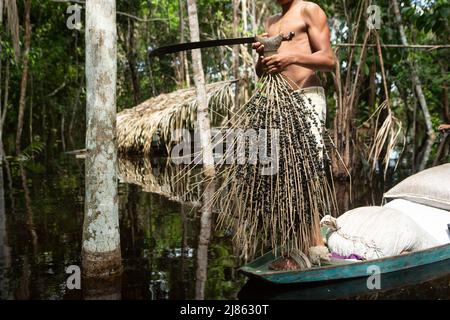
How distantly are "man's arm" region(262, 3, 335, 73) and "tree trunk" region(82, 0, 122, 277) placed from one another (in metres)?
0.91

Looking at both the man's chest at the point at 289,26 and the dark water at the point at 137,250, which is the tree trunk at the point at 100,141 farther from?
the man's chest at the point at 289,26

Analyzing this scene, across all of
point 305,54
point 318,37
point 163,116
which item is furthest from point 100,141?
point 163,116

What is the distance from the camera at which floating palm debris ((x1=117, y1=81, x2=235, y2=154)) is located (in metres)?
9.75

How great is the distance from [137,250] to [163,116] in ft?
20.3

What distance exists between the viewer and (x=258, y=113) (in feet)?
9.46

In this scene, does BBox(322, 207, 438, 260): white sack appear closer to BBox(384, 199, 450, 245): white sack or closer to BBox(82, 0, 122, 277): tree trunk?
BBox(384, 199, 450, 245): white sack

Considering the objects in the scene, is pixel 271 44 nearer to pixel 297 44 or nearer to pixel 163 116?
pixel 297 44

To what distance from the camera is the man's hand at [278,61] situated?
2.85 m

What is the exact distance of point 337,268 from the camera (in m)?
2.88

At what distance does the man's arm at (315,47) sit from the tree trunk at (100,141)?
0.91 meters

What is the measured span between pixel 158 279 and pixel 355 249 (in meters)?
1.18

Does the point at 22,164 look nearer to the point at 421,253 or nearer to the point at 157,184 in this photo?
the point at 157,184
